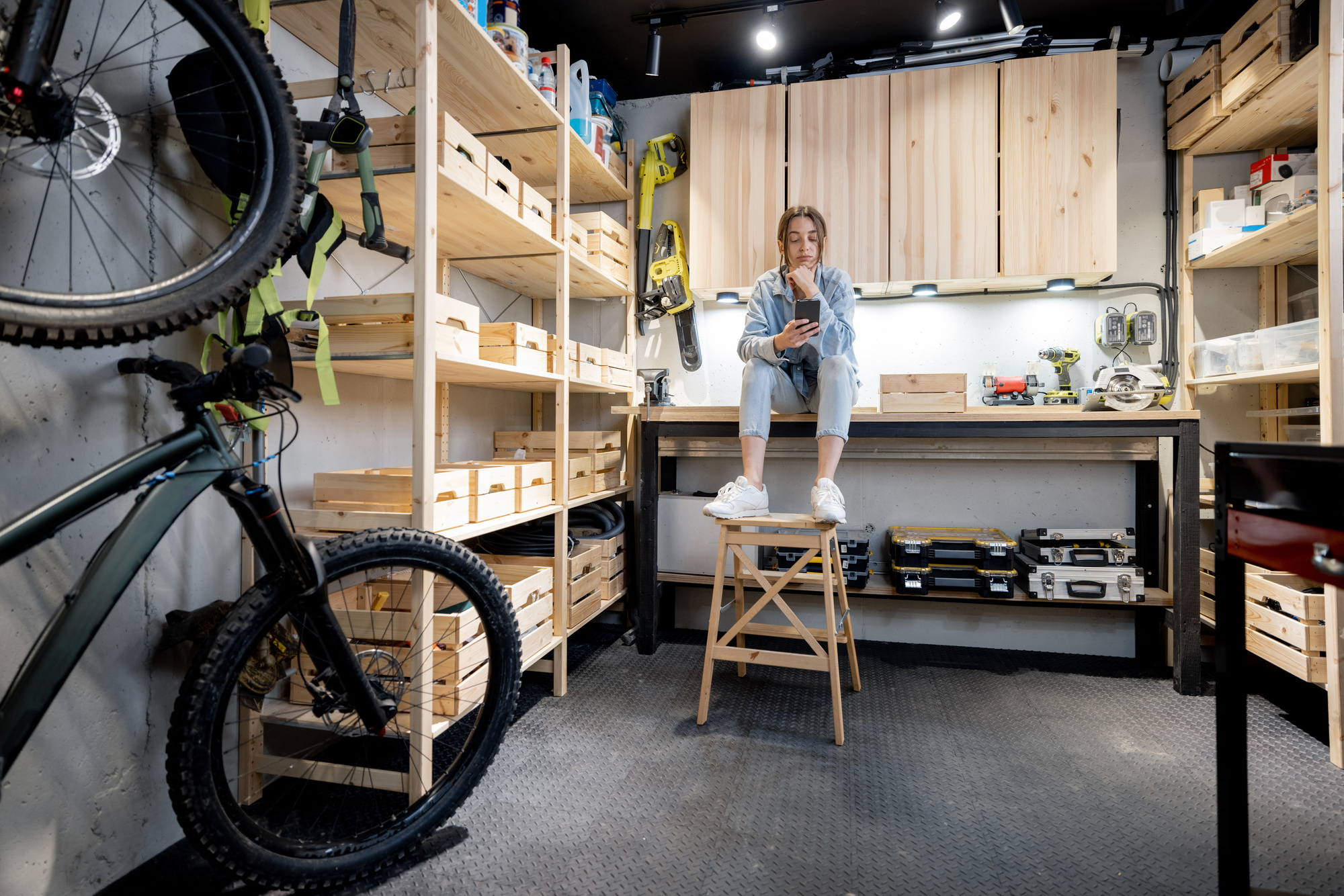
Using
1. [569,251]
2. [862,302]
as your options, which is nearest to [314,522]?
[569,251]

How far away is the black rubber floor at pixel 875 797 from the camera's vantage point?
3.98 feet

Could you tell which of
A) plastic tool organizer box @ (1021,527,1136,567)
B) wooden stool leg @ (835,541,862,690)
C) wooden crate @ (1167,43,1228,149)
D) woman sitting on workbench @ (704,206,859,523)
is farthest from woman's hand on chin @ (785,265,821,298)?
wooden crate @ (1167,43,1228,149)

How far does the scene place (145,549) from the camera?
3.14ft

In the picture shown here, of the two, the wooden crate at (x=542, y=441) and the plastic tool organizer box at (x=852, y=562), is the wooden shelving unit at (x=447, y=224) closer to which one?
the wooden crate at (x=542, y=441)

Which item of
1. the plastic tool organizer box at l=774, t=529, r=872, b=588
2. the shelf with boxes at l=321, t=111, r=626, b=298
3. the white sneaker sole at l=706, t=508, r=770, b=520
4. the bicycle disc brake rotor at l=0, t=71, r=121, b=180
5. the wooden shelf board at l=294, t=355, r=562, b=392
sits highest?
the shelf with boxes at l=321, t=111, r=626, b=298

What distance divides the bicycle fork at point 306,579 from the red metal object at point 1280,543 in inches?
56.4

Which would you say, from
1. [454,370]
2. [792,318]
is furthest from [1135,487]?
[454,370]

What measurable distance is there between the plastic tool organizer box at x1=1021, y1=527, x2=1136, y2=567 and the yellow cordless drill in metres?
0.53

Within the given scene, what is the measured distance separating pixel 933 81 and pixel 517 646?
264 cm

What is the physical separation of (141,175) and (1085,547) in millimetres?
2979

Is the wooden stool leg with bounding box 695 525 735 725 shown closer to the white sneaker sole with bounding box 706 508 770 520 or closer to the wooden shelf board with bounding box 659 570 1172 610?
the white sneaker sole with bounding box 706 508 770 520

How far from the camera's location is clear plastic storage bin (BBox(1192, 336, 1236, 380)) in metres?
2.25

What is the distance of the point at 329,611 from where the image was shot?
113 centimetres

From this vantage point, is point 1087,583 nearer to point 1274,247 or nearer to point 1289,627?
point 1289,627
